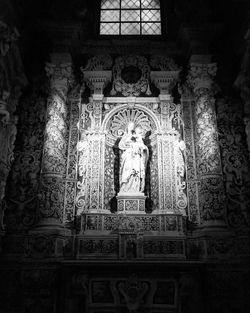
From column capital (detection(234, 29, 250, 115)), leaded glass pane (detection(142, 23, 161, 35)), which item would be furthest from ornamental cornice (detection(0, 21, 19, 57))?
column capital (detection(234, 29, 250, 115))

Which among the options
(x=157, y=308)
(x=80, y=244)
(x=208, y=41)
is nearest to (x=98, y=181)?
(x=80, y=244)

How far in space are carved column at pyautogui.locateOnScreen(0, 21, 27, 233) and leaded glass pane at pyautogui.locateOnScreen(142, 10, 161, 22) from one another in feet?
10.6

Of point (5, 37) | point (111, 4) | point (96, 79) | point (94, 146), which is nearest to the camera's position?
point (5, 37)

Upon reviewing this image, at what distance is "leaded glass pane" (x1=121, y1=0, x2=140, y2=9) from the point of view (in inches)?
343

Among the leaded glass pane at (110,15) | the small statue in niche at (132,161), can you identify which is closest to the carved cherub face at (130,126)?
the small statue in niche at (132,161)

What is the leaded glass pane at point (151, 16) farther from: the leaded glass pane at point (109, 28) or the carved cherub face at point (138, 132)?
the carved cherub face at point (138, 132)

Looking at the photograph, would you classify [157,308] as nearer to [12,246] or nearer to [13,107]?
[12,246]

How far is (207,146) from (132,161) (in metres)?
1.41

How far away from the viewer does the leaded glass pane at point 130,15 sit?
8613mm

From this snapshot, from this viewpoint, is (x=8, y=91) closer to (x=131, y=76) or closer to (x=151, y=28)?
(x=131, y=76)

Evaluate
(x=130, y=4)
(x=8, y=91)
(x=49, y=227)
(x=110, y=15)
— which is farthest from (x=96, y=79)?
(x=49, y=227)

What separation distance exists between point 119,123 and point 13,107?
6.93ft

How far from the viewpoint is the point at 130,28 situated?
8547 millimetres

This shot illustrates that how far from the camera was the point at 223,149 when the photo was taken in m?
7.15
